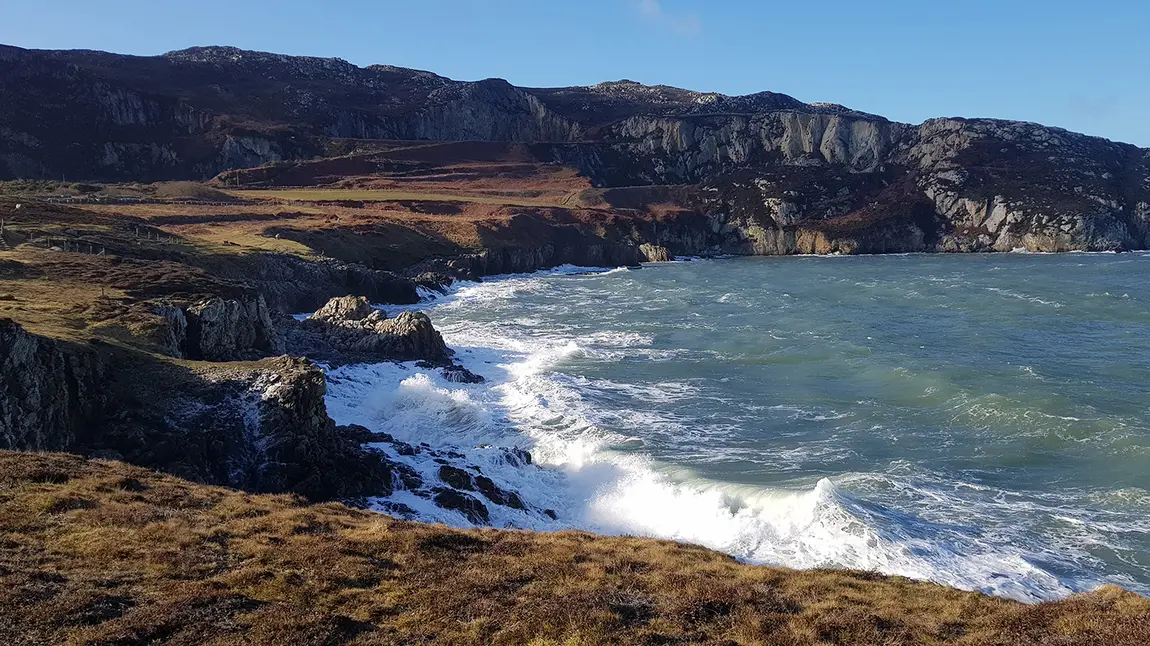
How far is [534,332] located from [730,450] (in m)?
21.0

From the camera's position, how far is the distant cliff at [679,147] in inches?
3974

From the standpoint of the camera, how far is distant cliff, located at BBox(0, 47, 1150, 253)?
10094cm

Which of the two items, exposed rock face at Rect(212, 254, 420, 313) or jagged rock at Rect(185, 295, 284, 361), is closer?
jagged rock at Rect(185, 295, 284, 361)

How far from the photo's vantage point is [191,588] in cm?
938

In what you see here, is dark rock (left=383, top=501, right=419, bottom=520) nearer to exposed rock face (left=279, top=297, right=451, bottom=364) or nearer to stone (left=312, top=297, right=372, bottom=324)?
exposed rock face (left=279, top=297, right=451, bottom=364)

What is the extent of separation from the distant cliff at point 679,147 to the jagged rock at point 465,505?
91.6 m

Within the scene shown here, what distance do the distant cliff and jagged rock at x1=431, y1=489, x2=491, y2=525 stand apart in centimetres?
9162

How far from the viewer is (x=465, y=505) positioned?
58.9 ft

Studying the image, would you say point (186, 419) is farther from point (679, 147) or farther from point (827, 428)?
point (679, 147)

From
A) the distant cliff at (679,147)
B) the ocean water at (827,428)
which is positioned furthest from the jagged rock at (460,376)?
the distant cliff at (679,147)

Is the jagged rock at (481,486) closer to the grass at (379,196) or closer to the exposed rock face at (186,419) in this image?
the exposed rock face at (186,419)

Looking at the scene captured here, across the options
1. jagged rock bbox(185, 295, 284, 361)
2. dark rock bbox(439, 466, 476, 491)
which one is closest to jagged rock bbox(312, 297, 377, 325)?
jagged rock bbox(185, 295, 284, 361)

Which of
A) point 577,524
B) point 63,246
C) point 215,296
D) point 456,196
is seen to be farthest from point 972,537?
point 456,196

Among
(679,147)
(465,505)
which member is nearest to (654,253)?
(679,147)
